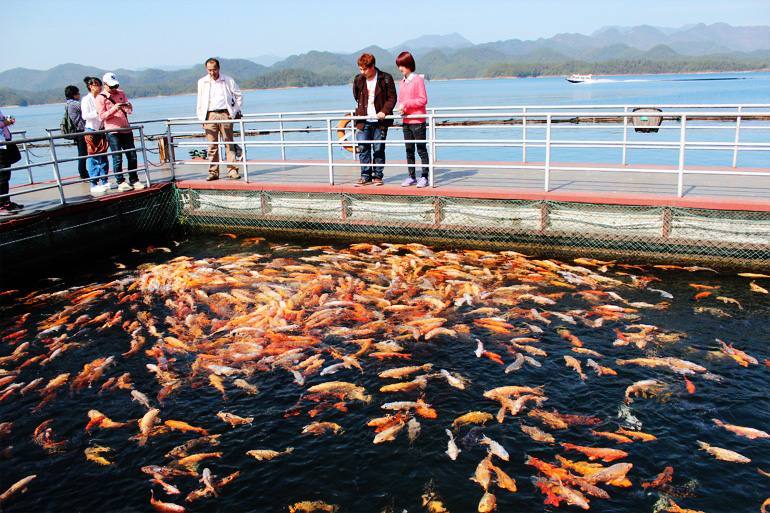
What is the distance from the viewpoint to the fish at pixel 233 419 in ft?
20.8

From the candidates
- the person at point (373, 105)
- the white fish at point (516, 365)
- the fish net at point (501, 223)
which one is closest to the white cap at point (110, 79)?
the fish net at point (501, 223)

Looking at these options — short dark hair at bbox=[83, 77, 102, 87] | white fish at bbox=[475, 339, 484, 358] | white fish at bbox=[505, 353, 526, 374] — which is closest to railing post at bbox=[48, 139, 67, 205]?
short dark hair at bbox=[83, 77, 102, 87]

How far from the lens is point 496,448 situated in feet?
18.6

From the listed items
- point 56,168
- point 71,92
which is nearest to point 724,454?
point 56,168

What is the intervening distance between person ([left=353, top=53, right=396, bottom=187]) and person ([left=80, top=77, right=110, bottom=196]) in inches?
207

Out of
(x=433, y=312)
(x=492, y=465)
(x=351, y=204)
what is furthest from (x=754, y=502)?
(x=351, y=204)

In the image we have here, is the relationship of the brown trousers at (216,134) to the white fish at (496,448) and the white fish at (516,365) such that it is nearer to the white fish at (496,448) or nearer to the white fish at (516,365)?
the white fish at (516,365)

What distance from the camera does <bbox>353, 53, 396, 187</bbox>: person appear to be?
11.6 meters

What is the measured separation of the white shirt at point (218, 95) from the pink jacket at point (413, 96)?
13.5ft

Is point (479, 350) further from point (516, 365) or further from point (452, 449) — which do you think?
point (452, 449)

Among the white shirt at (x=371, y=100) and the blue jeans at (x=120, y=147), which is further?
the blue jeans at (x=120, y=147)

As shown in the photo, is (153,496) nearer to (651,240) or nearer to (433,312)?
(433,312)

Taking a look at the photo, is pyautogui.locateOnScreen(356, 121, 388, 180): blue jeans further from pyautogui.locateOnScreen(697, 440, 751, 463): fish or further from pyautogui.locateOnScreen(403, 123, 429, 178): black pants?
pyautogui.locateOnScreen(697, 440, 751, 463): fish

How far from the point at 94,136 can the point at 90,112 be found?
489mm
